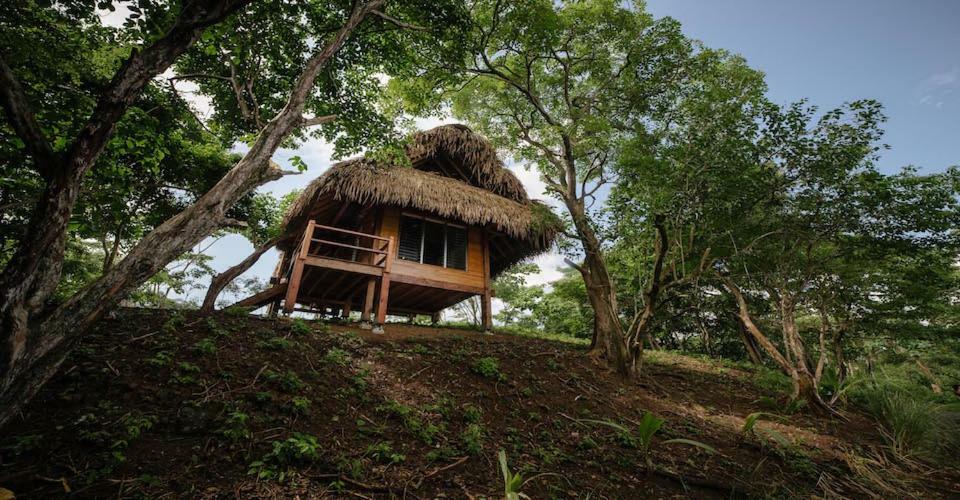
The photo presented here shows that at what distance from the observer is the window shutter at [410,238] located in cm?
→ 982

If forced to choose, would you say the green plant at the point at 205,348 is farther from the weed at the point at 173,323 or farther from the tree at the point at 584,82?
the tree at the point at 584,82

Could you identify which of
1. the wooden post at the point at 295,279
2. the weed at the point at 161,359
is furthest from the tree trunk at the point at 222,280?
the weed at the point at 161,359

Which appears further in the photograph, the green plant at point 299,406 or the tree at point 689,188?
the tree at point 689,188

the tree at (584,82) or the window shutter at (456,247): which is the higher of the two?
the tree at (584,82)

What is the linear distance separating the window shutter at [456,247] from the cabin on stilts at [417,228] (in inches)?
1.2

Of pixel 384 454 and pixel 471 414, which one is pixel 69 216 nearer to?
pixel 384 454

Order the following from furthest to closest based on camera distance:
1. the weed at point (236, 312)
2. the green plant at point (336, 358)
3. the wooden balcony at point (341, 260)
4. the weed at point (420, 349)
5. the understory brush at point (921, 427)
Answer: the wooden balcony at point (341, 260)
the weed at point (236, 312)
the weed at point (420, 349)
the green plant at point (336, 358)
the understory brush at point (921, 427)

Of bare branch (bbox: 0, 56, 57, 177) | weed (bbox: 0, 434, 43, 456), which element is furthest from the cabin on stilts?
bare branch (bbox: 0, 56, 57, 177)

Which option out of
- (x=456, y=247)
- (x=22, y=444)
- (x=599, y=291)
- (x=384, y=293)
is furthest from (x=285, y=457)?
(x=456, y=247)

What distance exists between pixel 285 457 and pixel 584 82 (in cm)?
1061

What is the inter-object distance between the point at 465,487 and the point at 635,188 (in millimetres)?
5962

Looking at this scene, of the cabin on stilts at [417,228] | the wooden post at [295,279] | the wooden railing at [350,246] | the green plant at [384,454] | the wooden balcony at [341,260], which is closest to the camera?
the green plant at [384,454]

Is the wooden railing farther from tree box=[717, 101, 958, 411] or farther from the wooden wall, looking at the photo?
tree box=[717, 101, 958, 411]

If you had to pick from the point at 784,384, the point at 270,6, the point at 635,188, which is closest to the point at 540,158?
the point at 635,188
